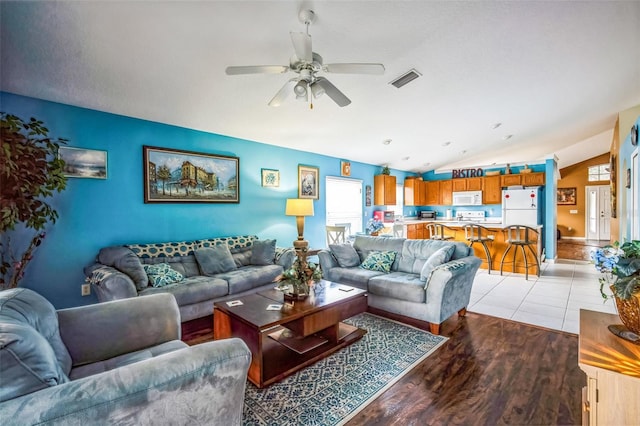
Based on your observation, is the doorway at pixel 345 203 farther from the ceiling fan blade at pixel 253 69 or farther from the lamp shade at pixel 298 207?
the ceiling fan blade at pixel 253 69

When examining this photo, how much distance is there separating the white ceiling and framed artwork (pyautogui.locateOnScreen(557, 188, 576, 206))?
24.9 ft

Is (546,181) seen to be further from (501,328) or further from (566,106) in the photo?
(501,328)

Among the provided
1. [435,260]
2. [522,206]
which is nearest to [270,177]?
[435,260]

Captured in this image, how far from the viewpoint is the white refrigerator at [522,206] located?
6.74m

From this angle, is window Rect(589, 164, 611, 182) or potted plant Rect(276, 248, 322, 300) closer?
potted plant Rect(276, 248, 322, 300)

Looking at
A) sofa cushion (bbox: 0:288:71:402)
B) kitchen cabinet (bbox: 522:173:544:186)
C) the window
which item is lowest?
sofa cushion (bbox: 0:288:71:402)

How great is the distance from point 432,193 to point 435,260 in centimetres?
589

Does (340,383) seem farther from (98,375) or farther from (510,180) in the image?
(510,180)

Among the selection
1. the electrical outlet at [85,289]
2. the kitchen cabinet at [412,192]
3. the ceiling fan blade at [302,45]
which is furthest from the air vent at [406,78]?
the kitchen cabinet at [412,192]

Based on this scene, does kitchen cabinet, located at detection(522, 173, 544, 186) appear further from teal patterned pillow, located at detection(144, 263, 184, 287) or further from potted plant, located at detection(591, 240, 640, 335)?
teal patterned pillow, located at detection(144, 263, 184, 287)

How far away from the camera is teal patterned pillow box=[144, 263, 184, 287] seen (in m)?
3.11

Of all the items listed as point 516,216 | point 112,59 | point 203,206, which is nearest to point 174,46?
point 112,59

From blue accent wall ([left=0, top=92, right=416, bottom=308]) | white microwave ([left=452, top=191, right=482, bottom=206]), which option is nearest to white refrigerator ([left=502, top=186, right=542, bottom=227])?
white microwave ([left=452, top=191, right=482, bottom=206])

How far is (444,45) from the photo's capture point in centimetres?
285
